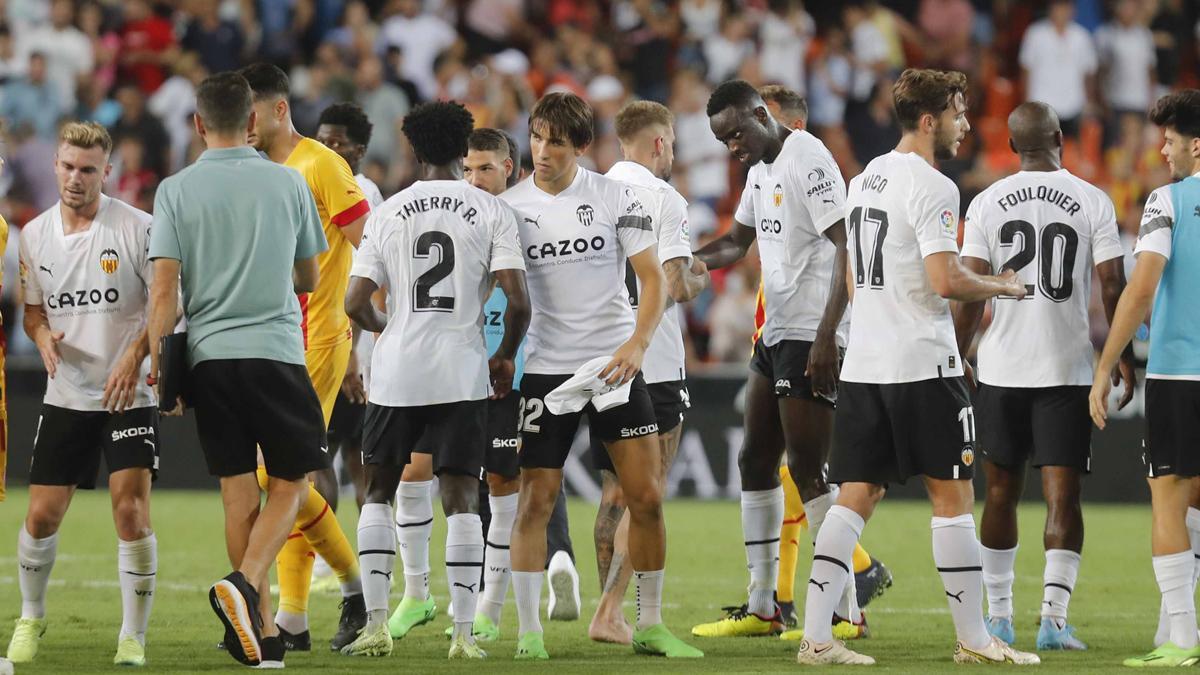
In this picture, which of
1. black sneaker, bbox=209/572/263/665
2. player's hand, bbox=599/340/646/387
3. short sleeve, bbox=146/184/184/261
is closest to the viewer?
black sneaker, bbox=209/572/263/665

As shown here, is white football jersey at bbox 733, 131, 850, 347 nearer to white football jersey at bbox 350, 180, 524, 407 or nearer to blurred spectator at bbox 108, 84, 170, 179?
white football jersey at bbox 350, 180, 524, 407

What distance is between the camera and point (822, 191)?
859 centimetres

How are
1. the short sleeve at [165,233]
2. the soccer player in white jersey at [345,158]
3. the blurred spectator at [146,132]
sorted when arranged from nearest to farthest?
the short sleeve at [165,233]
the soccer player in white jersey at [345,158]
the blurred spectator at [146,132]

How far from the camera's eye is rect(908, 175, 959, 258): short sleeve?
23.4 ft

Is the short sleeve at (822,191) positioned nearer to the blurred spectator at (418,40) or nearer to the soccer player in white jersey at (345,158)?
the soccer player in white jersey at (345,158)

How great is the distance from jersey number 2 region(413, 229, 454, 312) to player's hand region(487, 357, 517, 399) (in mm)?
321

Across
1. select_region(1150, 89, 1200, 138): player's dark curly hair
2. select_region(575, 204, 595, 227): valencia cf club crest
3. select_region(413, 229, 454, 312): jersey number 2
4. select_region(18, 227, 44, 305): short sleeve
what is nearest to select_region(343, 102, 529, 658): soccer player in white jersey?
select_region(413, 229, 454, 312): jersey number 2

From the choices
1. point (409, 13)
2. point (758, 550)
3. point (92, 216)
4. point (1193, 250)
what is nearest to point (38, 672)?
point (92, 216)

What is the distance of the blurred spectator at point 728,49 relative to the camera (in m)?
21.2

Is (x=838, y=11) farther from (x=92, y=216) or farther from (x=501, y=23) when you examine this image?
(x=92, y=216)

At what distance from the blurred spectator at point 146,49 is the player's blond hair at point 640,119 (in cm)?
1314

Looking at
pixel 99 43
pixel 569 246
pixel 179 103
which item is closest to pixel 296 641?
pixel 569 246

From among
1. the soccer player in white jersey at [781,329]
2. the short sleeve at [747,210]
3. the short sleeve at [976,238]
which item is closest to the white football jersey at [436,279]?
the soccer player in white jersey at [781,329]

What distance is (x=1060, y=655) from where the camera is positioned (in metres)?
7.91
